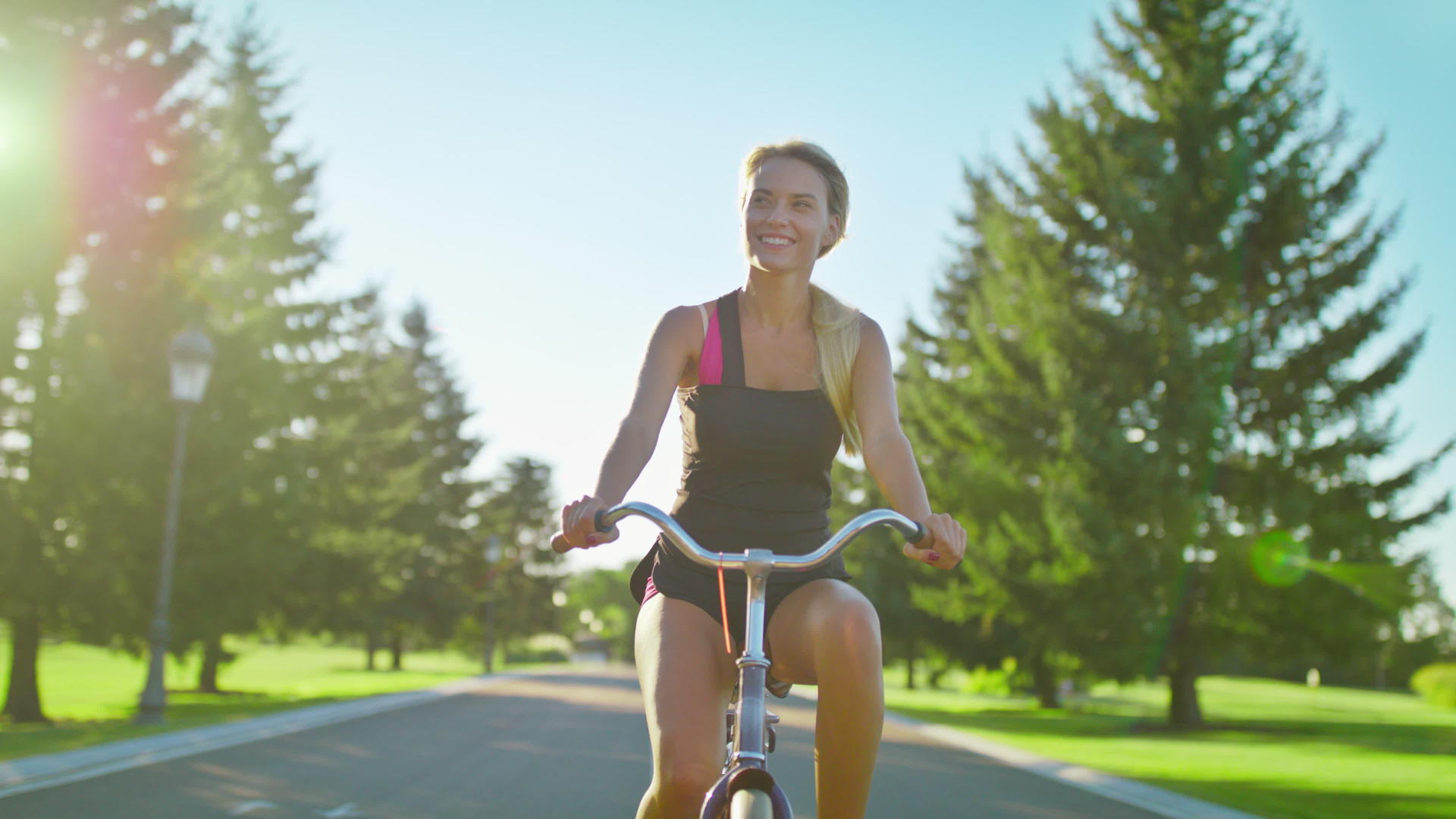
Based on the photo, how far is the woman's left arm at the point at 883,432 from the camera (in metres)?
2.93

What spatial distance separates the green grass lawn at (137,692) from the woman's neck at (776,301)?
8.81 metres

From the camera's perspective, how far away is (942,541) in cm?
266

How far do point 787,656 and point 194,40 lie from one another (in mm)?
20310

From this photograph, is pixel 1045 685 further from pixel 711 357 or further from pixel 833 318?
pixel 711 357

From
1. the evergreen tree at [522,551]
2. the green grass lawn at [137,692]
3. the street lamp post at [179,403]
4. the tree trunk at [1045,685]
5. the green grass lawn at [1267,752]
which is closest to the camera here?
the green grass lawn at [1267,752]

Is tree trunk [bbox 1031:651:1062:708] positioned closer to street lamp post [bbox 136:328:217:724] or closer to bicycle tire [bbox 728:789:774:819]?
street lamp post [bbox 136:328:217:724]

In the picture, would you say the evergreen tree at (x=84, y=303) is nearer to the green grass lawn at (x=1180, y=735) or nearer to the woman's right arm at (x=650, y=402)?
the green grass lawn at (x=1180, y=735)

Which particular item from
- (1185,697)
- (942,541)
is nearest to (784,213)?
(942,541)

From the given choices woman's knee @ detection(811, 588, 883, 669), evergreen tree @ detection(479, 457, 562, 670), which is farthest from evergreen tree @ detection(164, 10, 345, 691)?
evergreen tree @ detection(479, 457, 562, 670)

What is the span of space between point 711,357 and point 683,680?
765 millimetres

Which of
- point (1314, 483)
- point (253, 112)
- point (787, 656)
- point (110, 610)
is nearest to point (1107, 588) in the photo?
point (1314, 483)

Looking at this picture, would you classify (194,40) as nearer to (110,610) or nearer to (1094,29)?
(110,610)

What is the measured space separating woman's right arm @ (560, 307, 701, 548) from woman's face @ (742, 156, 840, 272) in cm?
23

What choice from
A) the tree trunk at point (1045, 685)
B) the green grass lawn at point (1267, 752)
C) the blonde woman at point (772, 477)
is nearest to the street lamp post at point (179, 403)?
the green grass lawn at point (1267, 752)
